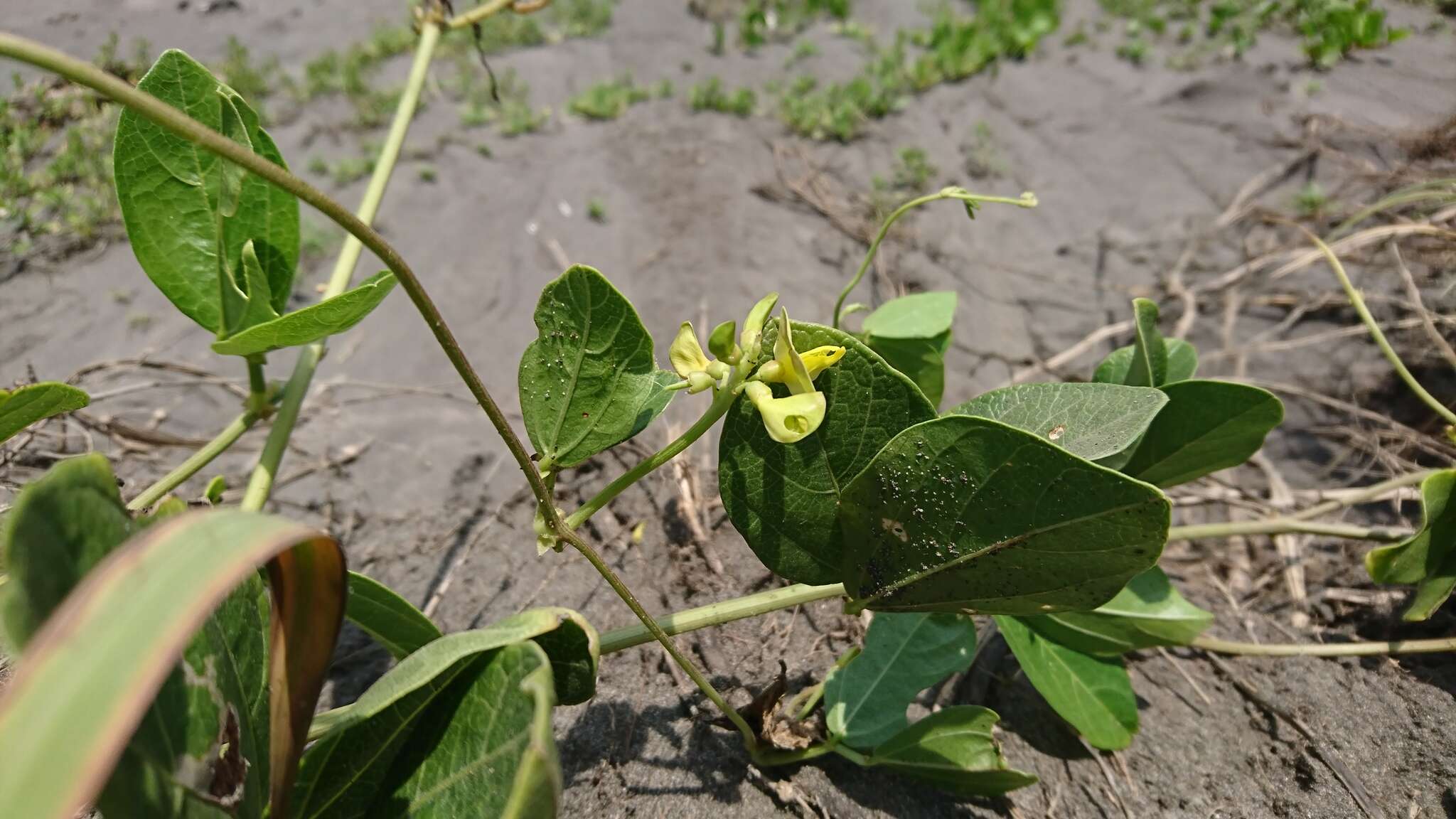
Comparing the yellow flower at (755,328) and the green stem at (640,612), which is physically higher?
the yellow flower at (755,328)

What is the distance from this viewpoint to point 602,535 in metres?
1.47

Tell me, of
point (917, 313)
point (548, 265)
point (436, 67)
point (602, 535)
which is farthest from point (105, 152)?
point (917, 313)

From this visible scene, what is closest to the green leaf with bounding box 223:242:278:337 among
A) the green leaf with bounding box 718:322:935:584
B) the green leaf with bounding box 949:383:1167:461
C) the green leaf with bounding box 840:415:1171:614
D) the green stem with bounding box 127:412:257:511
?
the green stem with bounding box 127:412:257:511

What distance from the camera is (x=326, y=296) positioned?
130 cm

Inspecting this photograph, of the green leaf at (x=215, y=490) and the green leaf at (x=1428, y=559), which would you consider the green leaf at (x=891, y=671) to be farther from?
the green leaf at (x=215, y=490)

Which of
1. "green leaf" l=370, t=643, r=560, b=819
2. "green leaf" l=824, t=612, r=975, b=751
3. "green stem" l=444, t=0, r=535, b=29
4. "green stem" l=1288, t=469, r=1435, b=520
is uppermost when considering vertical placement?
"green stem" l=444, t=0, r=535, b=29

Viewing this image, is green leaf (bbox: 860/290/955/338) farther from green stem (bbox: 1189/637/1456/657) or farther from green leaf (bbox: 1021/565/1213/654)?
green stem (bbox: 1189/637/1456/657)

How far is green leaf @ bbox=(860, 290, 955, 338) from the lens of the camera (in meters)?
1.23

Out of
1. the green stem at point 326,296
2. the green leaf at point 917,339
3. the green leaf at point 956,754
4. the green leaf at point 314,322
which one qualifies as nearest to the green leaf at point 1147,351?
the green leaf at point 917,339

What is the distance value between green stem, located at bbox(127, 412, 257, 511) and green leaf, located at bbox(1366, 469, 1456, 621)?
1.63m

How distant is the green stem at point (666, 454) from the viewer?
0.79 metres

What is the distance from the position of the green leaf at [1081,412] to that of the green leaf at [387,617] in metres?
0.66

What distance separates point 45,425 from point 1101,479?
1695mm

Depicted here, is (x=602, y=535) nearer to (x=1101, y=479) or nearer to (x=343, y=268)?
(x=343, y=268)
